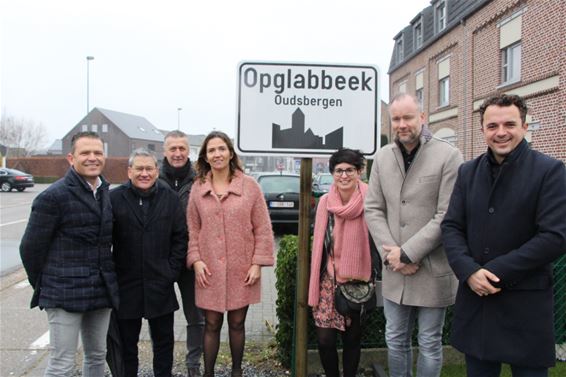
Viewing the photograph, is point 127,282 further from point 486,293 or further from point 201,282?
point 486,293

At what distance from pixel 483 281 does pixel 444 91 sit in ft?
71.5

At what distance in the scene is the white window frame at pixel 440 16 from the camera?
868 inches

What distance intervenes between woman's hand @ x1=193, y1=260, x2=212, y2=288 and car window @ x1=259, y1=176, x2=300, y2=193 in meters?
9.16

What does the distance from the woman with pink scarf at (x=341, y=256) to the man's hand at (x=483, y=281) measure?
0.84 m

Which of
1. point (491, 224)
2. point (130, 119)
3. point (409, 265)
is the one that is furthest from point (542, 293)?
point (130, 119)

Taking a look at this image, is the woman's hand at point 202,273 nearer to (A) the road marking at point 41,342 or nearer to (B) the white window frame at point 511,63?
(A) the road marking at point 41,342

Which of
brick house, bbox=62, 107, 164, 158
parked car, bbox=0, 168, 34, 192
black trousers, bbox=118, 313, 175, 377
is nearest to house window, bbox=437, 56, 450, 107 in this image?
black trousers, bbox=118, 313, 175, 377

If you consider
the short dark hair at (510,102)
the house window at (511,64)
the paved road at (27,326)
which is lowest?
the paved road at (27,326)

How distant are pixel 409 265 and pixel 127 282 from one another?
6.01ft

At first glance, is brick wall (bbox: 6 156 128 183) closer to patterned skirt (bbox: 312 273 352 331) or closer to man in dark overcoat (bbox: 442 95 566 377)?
patterned skirt (bbox: 312 273 352 331)

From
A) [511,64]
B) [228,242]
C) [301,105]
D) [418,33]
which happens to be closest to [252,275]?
[228,242]

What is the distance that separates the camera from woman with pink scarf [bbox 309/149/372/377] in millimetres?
3074

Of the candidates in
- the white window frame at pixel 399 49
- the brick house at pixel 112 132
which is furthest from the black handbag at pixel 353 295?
the brick house at pixel 112 132

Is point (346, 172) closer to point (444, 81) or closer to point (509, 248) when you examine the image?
point (509, 248)
